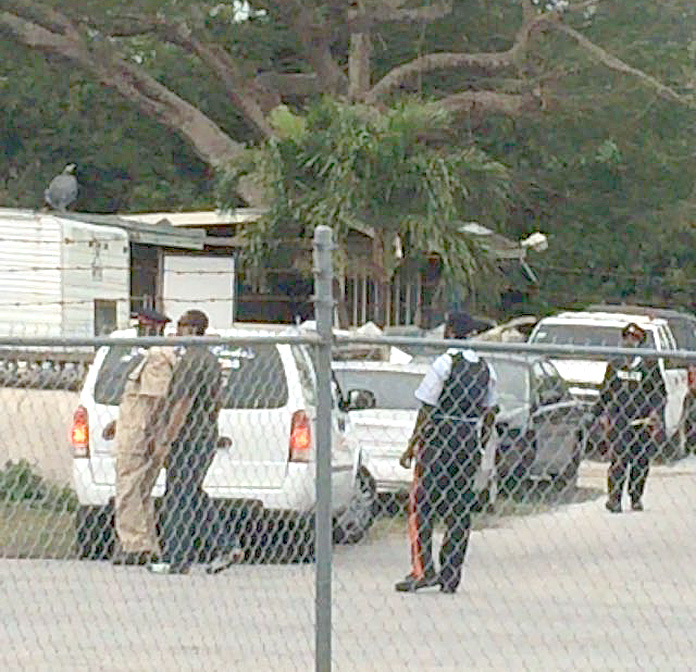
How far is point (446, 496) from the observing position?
25.8ft

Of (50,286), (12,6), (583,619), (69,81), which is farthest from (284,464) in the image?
(69,81)

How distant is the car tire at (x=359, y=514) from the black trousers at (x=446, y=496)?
0.29 metres

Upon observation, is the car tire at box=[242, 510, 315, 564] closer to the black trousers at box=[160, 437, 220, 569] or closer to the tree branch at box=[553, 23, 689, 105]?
the black trousers at box=[160, 437, 220, 569]

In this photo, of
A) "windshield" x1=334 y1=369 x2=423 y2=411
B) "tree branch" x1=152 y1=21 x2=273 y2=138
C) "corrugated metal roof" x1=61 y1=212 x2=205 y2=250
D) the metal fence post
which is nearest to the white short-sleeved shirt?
the metal fence post

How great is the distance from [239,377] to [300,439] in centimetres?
63

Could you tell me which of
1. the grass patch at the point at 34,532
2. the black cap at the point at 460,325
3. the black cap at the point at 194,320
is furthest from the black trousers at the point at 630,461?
the black cap at the point at 194,320

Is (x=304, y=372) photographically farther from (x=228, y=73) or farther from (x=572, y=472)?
(x=228, y=73)

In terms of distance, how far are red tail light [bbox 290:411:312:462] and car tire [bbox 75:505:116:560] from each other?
113cm

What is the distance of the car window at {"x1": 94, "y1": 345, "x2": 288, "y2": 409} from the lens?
26.5 ft

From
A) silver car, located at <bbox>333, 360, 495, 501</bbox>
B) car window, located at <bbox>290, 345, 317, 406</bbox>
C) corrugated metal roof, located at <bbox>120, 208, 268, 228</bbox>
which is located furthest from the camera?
corrugated metal roof, located at <bbox>120, 208, 268, 228</bbox>

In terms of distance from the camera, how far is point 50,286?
2523cm

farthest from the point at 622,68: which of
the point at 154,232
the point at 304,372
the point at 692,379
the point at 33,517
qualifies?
the point at 33,517

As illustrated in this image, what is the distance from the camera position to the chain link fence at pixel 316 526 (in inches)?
289

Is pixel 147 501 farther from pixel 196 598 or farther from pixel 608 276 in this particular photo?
pixel 608 276
